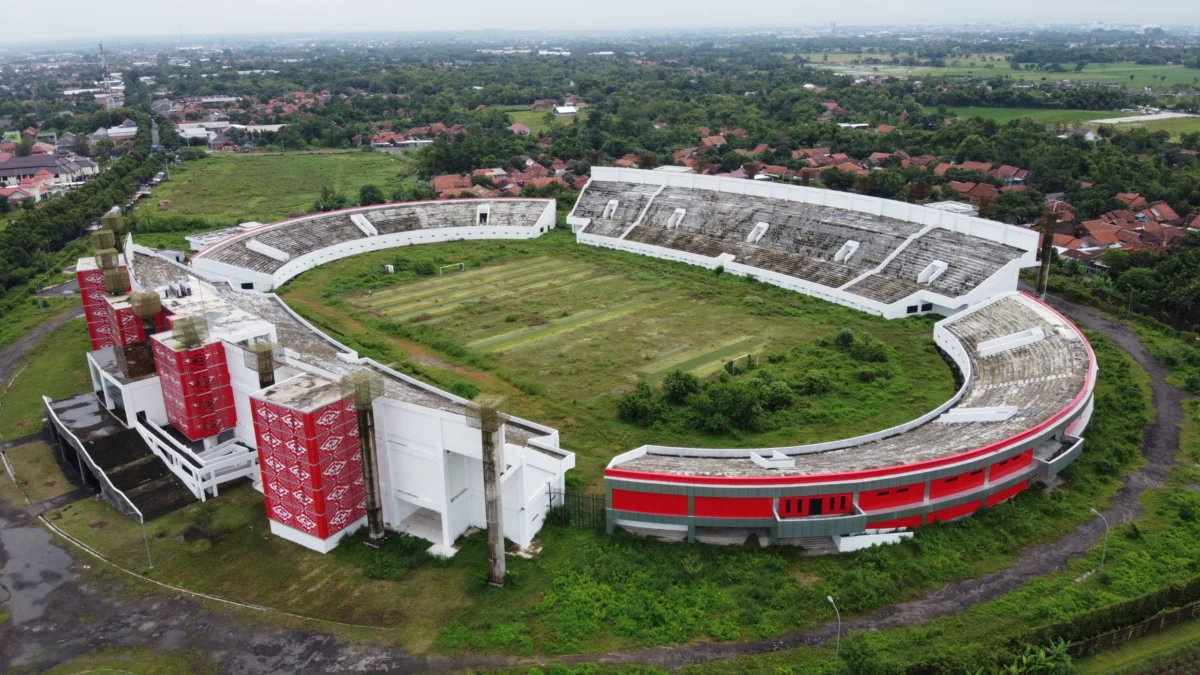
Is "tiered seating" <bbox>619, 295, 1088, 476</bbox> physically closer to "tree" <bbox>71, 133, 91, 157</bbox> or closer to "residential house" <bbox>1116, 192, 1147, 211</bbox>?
"residential house" <bbox>1116, 192, 1147, 211</bbox>

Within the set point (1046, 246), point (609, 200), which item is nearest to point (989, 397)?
point (1046, 246)

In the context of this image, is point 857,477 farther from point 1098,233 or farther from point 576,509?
point 1098,233

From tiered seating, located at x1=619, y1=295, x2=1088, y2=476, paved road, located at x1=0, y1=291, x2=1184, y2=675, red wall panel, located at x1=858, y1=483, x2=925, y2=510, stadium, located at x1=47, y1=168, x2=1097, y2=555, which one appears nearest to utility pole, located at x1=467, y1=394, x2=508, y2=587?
stadium, located at x1=47, y1=168, x2=1097, y2=555

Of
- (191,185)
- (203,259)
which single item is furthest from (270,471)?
(191,185)

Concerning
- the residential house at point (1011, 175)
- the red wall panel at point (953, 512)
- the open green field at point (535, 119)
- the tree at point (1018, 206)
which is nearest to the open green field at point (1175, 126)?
Answer: the residential house at point (1011, 175)

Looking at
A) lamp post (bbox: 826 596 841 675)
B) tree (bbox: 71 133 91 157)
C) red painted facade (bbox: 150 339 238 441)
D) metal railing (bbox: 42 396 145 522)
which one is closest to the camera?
lamp post (bbox: 826 596 841 675)
